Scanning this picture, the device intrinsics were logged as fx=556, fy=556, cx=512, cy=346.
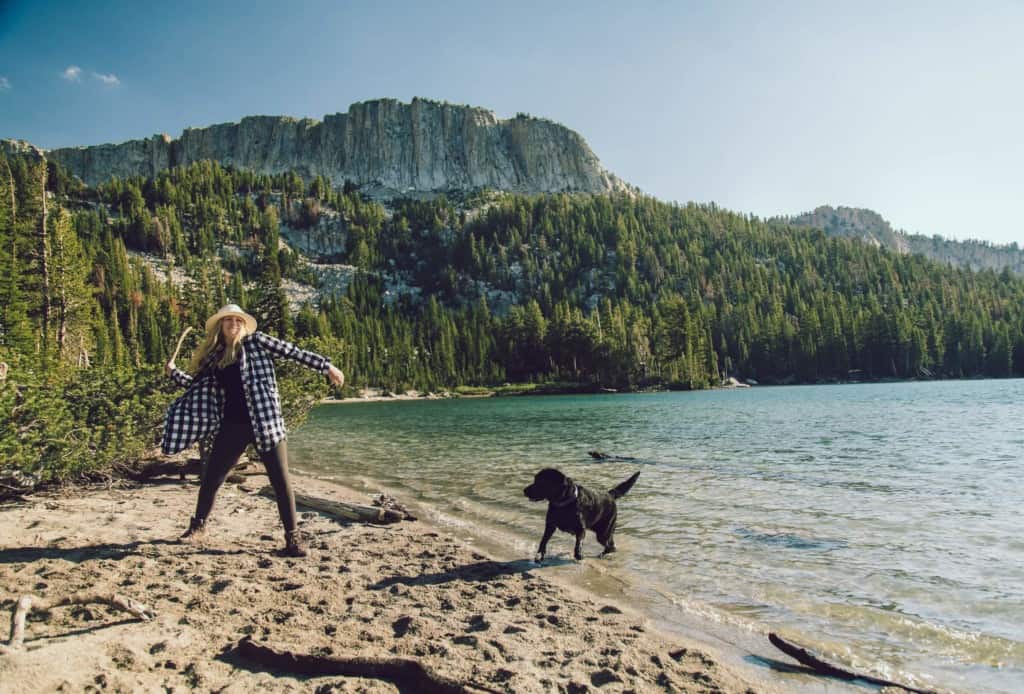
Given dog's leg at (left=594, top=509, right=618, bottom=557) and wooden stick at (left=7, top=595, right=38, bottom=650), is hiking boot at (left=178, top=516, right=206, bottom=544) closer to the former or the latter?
wooden stick at (left=7, top=595, right=38, bottom=650)

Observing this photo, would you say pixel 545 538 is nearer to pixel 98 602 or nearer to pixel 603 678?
pixel 603 678

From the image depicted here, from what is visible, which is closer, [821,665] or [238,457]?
[821,665]

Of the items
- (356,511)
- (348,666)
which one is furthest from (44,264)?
(348,666)

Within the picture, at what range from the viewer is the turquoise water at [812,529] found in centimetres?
534

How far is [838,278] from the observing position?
545 ft

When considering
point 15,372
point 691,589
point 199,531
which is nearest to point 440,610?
point 691,589

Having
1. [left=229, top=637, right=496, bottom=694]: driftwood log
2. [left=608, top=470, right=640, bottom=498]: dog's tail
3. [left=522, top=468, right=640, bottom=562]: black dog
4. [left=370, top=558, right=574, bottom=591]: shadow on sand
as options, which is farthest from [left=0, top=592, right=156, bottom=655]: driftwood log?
[left=608, top=470, right=640, bottom=498]: dog's tail

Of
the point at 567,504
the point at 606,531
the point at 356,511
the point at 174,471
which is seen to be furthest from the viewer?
the point at 174,471

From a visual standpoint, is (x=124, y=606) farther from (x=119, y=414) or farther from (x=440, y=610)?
(x=119, y=414)

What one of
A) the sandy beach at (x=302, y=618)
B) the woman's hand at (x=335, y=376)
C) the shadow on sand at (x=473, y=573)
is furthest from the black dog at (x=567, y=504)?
the woman's hand at (x=335, y=376)

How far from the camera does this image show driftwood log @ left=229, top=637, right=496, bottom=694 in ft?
12.4

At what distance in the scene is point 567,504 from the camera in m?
7.26

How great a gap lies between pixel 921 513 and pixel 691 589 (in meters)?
6.28

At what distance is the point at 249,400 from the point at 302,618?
2584 mm
